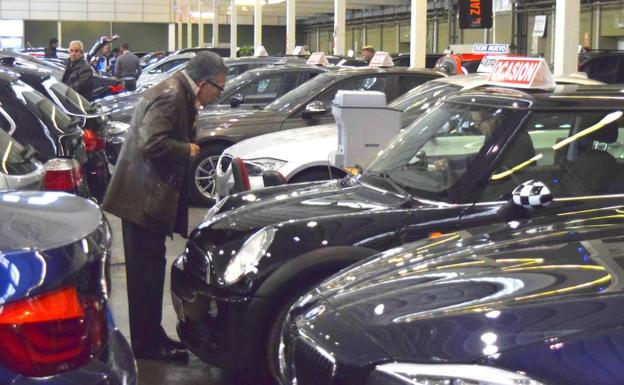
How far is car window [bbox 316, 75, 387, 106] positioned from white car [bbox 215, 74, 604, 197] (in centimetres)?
144

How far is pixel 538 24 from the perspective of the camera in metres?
23.5

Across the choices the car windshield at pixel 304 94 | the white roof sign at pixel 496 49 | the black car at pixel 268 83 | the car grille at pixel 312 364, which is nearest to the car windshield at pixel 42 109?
the car windshield at pixel 304 94

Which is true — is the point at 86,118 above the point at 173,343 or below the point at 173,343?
above

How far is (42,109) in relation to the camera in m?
7.25

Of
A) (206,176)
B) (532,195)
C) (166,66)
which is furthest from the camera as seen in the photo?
(166,66)

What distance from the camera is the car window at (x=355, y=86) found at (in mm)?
11188

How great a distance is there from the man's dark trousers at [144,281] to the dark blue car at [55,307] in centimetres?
235

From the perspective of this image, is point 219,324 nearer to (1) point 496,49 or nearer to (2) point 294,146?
(2) point 294,146

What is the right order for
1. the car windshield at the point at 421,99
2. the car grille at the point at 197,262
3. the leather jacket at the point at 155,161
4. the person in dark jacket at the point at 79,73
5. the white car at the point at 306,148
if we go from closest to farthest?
the car grille at the point at 197,262
the leather jacket at the point at 155,161
the white car at the point at 306,148
the car windshield at the point at 421,99
the person in dark jacket at the point at 79,73

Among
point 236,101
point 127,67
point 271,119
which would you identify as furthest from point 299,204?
point 127,67

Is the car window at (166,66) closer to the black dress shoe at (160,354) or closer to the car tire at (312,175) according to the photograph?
the car tire at (312,175)

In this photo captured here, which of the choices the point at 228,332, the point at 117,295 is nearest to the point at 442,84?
the point at 117,295

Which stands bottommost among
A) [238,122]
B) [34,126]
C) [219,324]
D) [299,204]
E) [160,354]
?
[160,354]

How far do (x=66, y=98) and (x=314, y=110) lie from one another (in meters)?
2.79
